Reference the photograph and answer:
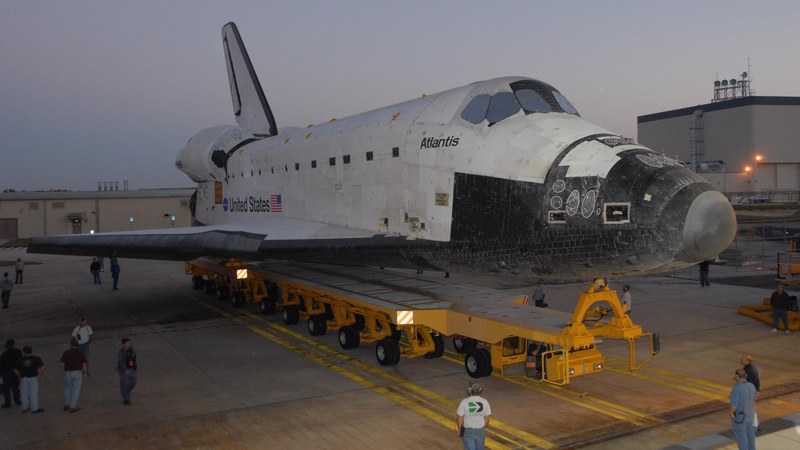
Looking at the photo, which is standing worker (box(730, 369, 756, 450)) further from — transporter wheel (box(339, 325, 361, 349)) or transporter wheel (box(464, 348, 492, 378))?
transporter wheel (box(339, 325, 361, 349))

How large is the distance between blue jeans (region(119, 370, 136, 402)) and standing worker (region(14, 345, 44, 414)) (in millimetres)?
929

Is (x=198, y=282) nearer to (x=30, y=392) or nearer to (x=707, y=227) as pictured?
(x=30, y=392)

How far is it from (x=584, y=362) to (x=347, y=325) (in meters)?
4.17

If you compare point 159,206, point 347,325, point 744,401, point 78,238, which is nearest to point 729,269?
point 347,325

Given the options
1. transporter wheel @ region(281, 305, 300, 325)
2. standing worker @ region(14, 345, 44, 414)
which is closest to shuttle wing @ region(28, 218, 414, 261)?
transporter wheel @ region(281, 305, 300, 325)

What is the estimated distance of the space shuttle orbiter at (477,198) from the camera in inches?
217

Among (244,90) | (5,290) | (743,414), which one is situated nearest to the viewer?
(743,414)

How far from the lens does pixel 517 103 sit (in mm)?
7145

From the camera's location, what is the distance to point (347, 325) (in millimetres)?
10117

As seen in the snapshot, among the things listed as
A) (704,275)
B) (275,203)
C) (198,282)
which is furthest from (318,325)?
(704,275)

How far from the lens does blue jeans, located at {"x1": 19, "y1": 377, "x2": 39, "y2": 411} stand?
7.18 meters

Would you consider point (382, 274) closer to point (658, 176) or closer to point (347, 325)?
point (347, 325)

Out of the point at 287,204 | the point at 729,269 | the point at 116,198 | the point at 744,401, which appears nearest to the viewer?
the point at 744,401

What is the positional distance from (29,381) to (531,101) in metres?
6.79
